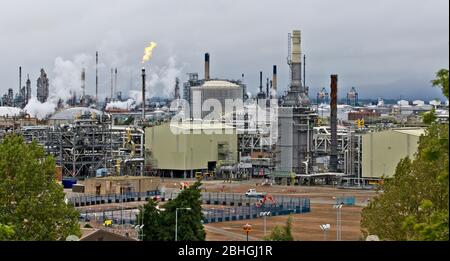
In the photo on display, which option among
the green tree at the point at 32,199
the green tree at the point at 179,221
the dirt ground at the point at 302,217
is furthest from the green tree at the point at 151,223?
the dirt ground at the point at 302,217

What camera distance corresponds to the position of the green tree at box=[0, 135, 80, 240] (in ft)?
87.0

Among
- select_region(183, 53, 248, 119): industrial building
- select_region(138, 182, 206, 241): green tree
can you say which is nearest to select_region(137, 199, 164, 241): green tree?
select_region(138, 182, 206, 241): green tree

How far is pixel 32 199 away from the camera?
2711cm

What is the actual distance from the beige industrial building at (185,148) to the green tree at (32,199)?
56071 mm

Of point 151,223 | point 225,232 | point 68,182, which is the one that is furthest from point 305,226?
point 68,182

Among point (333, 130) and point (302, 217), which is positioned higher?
point (333, 130)

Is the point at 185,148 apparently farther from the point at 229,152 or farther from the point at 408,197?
the point at 408,197

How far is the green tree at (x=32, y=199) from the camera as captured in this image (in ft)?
87.0

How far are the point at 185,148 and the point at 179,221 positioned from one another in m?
52.6

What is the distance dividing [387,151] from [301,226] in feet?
84.7

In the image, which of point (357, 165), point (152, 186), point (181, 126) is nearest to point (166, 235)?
point (152, 186)

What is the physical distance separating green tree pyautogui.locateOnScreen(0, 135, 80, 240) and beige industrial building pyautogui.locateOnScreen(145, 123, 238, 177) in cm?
5607
